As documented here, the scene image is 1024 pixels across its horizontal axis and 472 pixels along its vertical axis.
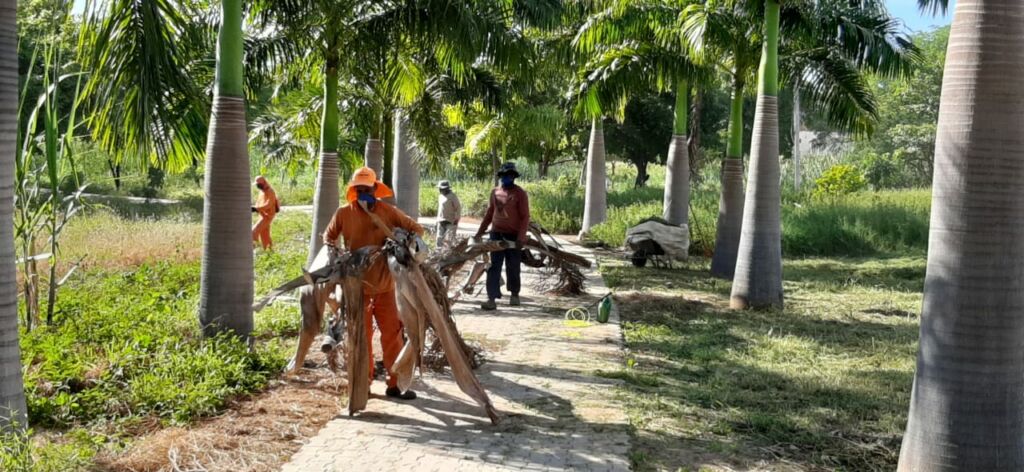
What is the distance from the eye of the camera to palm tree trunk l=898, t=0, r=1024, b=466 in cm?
450

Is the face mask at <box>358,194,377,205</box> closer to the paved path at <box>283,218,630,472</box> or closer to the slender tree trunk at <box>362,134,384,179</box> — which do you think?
the paved path at <box>283,218,630,472</box>

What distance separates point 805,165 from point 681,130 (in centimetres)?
3514

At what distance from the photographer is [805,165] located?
51.0m

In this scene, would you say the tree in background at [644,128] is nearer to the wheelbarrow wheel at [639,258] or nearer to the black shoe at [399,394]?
Result: the wheelbarrow wheel at [639,258]

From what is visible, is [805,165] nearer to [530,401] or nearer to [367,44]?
[367,44]

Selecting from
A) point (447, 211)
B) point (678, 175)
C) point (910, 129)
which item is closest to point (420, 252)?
point (447, 211)

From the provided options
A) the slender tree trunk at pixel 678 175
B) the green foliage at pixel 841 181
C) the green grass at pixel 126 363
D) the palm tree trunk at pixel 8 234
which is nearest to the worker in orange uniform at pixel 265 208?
the green grass at pixel 126 363

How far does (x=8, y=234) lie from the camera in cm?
487

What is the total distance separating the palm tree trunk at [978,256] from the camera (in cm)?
450

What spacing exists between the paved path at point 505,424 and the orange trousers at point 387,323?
320mm

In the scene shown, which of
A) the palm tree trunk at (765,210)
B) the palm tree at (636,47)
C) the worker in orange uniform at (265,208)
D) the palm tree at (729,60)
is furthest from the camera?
the worker in orange uniform at (265,208)

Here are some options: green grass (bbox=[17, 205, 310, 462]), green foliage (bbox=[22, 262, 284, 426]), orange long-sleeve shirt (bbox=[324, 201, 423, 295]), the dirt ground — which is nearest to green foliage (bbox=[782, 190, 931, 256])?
green grass (bbox=[17, 205, 310, 462])

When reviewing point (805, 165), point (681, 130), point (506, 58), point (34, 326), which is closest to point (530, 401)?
point (34, 326)

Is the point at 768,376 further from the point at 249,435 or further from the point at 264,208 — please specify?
the point at 264,208
